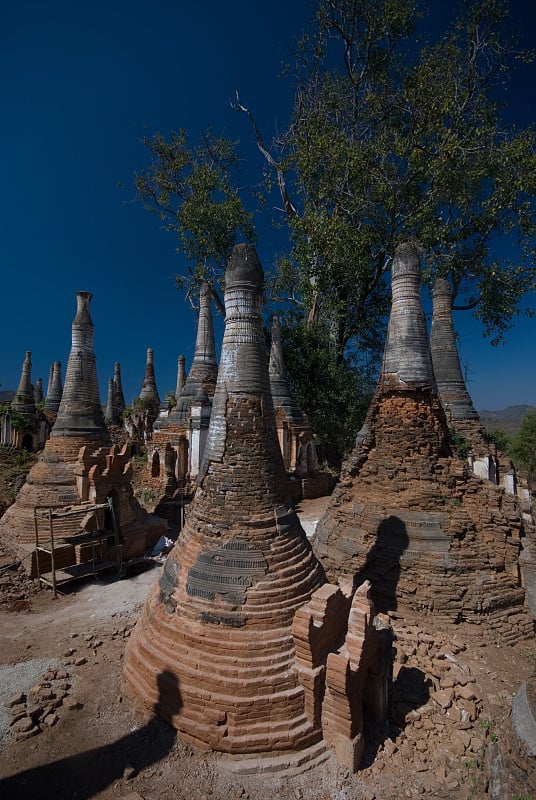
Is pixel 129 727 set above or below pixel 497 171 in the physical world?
below

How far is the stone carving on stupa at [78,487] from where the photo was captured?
34.0 feet

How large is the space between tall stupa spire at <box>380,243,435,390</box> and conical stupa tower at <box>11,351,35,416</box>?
69.9 feet

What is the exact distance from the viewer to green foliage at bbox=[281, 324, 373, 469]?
20594 millimetres

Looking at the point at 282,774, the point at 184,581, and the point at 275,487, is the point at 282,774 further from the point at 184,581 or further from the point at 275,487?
the point at 275,487

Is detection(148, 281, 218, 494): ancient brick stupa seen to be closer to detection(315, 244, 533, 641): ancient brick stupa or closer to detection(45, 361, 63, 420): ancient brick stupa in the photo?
detection(315, 244, 533, 641): ancient brick stupa

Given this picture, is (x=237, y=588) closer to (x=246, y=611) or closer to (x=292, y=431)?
(x=246, y=611)

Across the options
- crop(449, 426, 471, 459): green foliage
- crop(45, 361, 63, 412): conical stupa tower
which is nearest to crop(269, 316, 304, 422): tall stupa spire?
crop(449, 426, 471, 459): green foliage

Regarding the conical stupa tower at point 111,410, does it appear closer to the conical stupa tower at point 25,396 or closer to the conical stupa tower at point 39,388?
the conical stupa tower at point 25,396

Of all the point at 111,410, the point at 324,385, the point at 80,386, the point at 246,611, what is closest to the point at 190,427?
the point at 80,386

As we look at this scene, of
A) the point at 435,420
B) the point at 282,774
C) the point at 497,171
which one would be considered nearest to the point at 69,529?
the point at 282,774

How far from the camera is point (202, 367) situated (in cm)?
1711

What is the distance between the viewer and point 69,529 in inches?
418

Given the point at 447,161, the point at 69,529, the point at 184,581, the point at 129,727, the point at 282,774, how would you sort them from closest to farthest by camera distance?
1. the point at 282,774
2. the point at 129,727
3. the point at 184,581
4. the point at 69,529
5. the point at 447,161

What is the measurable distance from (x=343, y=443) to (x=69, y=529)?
14953 mm
